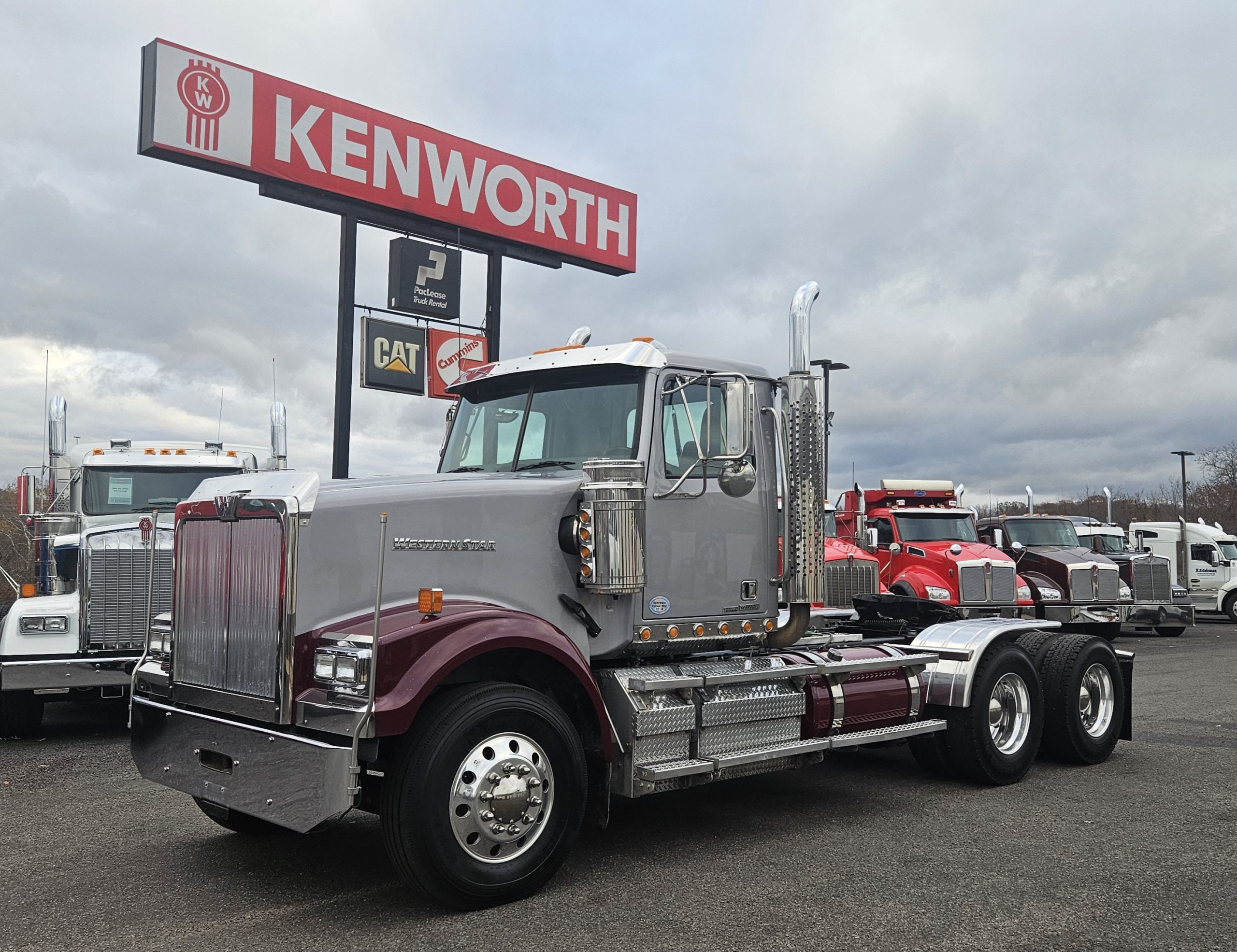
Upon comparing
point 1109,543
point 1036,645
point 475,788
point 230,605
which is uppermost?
point 1109,543

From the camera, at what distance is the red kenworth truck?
17.6 metres

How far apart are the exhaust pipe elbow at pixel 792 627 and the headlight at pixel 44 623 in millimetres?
5938

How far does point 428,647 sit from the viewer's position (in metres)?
4.73

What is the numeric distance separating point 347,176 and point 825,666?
11908mm

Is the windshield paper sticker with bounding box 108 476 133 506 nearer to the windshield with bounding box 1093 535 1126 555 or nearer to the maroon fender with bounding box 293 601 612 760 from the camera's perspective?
the maroon fender with bounding box 293 601 612 760

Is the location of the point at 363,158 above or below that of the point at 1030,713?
above

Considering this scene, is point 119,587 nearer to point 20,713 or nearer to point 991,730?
point 20,713

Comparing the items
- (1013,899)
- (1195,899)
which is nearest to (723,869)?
(1013,899)

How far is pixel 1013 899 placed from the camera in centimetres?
486

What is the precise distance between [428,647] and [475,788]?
66 centimetres

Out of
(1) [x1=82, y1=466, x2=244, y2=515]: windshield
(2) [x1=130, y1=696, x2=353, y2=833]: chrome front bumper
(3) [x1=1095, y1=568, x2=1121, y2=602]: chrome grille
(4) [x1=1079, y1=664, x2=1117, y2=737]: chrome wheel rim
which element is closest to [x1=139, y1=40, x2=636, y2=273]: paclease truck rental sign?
(1) [x1=82, y1=466, x2=244, y2=515]: windshield

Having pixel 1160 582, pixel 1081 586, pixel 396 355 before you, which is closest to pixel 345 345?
pixel 396 355

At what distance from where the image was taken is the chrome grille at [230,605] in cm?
488

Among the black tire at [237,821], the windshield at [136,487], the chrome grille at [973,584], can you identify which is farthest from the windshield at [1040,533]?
the black tire at [237,821]
